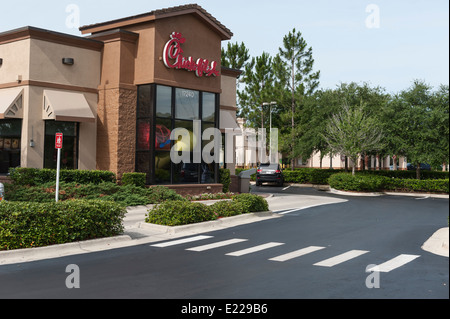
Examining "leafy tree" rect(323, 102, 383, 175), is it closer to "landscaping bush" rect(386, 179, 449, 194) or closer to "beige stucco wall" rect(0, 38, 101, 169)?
"landscaping bush" rect(386, 179, 449, 194)

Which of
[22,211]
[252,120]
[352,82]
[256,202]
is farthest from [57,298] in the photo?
[252,120]

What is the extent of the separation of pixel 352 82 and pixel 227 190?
19866 mm

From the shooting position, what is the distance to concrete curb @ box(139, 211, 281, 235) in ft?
42.2

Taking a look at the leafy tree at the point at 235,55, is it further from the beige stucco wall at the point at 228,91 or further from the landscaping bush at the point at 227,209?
the landscaping bush at the point at 227,209

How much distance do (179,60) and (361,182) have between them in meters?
14.9

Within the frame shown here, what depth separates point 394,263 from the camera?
8.82 metres

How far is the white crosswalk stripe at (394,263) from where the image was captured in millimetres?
8250

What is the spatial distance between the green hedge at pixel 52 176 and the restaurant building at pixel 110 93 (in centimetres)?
81

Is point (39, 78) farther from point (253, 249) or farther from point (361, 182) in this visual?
point (361, 182)

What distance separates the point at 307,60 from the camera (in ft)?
157

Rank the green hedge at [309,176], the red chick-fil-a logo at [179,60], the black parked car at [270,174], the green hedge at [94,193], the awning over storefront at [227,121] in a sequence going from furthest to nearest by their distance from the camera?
the green hedge at [309,176], the black parked car at [270,174], the awning over storefront at [227,121], the red chick-fil-a logo at [179,60], the green hedge at [94,193]

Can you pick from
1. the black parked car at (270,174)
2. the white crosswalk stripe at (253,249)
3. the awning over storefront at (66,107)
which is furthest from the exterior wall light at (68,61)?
the black parked car at (270,174)

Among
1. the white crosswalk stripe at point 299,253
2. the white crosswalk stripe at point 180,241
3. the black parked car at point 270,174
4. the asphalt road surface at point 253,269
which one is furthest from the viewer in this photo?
the black parked car at point 270,174
